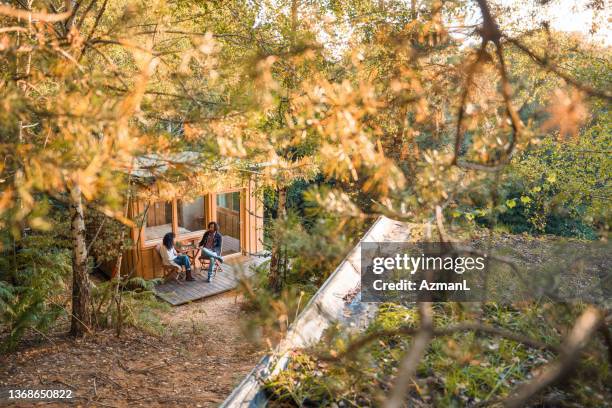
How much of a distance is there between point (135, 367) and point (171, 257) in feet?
16.7

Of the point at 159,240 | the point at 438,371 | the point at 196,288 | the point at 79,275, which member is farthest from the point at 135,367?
the point at 159,240

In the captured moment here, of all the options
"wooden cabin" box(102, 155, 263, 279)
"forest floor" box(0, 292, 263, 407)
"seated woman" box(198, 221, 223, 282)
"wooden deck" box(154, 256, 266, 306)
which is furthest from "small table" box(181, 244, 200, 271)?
"forest floor" box(0, 292, 263, 407)

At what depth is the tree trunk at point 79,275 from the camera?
5676 millimetres

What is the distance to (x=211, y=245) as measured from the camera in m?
11.0

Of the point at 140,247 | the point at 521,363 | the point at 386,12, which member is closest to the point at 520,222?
the point at 386,12

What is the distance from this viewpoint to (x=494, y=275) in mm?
4746

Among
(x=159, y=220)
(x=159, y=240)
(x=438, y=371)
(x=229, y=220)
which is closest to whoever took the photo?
(x=438, y=371)

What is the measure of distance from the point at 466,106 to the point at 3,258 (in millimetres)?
8375

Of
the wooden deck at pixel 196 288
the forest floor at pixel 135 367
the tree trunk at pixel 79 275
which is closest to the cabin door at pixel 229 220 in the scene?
the wooden deck at pixel 196 288

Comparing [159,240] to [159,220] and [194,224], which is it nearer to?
[159,220]

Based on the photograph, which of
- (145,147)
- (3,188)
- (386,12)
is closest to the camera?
(3,188)

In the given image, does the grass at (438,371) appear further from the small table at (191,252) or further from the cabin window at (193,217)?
the cabin window at (193,217)

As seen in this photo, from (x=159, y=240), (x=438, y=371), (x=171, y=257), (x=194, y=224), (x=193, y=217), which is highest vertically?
(x=438, y=371)

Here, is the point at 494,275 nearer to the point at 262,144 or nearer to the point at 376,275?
the point at 376,275
